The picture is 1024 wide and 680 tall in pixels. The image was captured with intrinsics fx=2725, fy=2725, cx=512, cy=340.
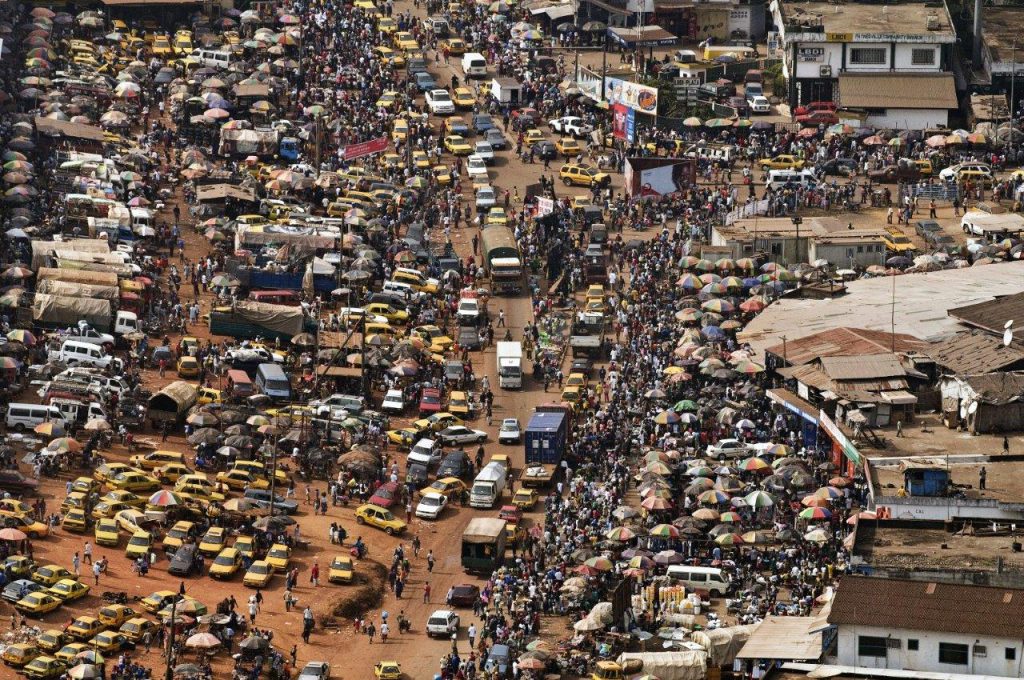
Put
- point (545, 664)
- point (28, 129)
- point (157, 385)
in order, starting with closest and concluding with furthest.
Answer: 1. point (545, 664)
2. point (157, 385)
3. point (28, 129)

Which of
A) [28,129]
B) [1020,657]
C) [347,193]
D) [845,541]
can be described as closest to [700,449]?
[845,541]

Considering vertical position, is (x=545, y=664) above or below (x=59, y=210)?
below

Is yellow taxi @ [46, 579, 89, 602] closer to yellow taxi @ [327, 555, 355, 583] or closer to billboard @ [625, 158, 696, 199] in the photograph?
yellow taxi @ [327, 555, 355, 583]

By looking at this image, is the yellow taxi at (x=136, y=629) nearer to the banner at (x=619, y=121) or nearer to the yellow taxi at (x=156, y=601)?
the yellow taxi at (x=156, y=601)

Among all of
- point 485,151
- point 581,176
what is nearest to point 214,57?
point 485,151

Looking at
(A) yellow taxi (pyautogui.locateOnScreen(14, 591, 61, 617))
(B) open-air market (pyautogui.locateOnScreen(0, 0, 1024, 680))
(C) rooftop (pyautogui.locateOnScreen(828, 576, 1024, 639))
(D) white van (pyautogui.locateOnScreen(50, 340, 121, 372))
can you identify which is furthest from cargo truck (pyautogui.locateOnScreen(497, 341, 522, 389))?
(C) rooftop (pyautogui.locateOnScreen(828, 576, 1024, 639))

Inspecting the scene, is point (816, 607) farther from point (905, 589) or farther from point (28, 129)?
point (28, 129)

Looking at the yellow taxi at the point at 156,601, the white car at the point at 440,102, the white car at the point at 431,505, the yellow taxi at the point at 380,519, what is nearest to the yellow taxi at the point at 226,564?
the yellow taxi at the point at 156,601
